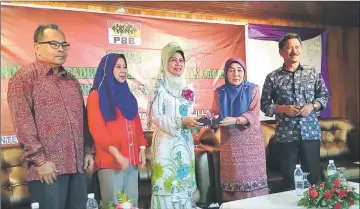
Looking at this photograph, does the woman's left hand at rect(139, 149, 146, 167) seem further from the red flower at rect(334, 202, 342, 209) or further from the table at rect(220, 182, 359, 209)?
the red flower at rect(334, 202, 342, 209)

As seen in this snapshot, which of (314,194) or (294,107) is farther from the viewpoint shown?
(294,107)

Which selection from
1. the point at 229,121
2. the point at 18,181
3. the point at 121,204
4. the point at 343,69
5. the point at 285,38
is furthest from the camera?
the point at 343,69

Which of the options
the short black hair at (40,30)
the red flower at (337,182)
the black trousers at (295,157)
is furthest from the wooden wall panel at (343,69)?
the short black hair at (40,30)

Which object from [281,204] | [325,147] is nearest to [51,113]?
[281,204]

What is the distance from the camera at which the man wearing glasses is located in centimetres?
160

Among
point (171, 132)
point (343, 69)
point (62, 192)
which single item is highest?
point (343, 69)

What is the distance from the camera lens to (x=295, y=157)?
7.39 ft

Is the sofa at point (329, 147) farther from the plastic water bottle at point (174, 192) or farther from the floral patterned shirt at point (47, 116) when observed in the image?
the floral patterned shirt at point (47, 116)

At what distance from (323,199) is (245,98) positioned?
606 mm

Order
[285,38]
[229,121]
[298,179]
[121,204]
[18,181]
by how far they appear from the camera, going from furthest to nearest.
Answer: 1. [285,38]
2. [298,179]
3. [229,121]
4. [18,181]
5. [121,204]

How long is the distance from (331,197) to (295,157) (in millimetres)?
490

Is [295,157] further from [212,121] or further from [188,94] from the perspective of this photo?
[188,94]

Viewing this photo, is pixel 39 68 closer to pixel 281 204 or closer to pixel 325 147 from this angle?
pixel 281 204

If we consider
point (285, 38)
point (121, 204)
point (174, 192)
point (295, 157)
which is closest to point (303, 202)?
point (295, 157)
